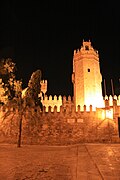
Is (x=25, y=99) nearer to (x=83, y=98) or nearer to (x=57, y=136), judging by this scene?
(x=57, y=136)

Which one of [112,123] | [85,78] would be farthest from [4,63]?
[112,123]

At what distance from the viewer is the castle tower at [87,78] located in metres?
22.8

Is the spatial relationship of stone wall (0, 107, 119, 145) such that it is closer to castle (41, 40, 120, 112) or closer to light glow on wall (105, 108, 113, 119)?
light glow on wall (105, 108, 113, 119)

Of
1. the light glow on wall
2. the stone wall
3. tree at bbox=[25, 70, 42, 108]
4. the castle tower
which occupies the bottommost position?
the stone wall

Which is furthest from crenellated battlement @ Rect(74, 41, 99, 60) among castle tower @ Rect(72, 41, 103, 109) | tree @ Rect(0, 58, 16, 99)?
tree @ Rect(0, 58, 16, 99)

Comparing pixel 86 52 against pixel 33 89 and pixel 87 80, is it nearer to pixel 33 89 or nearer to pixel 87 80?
pixel 87 80

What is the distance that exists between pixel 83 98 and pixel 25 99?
32.5 ft

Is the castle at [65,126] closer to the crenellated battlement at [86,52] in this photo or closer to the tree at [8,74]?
the tree at [8,74]

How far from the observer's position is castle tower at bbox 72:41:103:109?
2280cm

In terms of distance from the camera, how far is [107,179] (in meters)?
4.57

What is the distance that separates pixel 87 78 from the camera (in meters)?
23.6

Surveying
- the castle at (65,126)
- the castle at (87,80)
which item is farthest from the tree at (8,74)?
the castle at (87,80)

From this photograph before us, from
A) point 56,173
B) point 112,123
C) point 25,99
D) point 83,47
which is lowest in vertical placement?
point 56,173

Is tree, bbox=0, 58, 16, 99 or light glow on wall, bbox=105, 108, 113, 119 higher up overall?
tree, bbox=0, 58, 16, 99
